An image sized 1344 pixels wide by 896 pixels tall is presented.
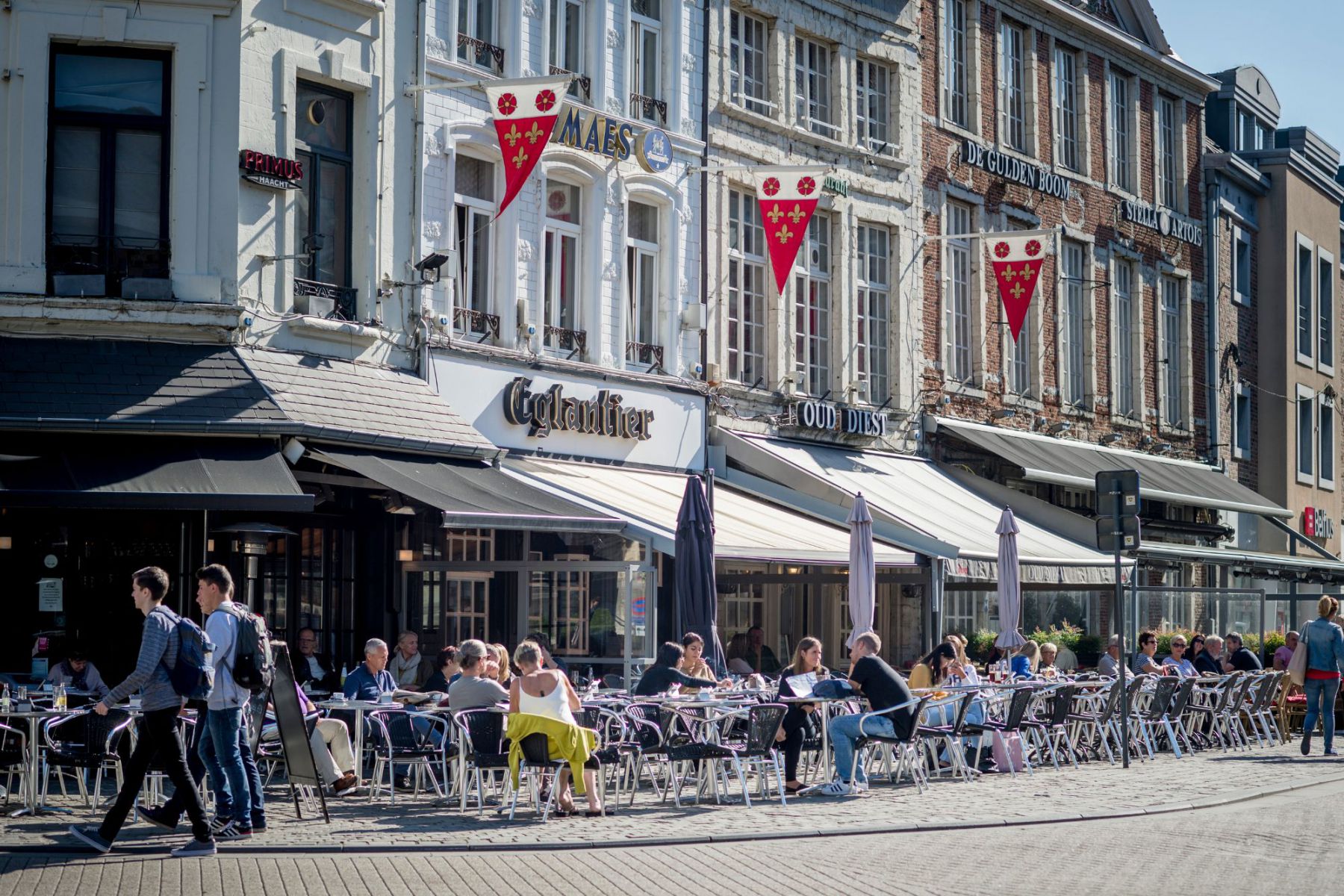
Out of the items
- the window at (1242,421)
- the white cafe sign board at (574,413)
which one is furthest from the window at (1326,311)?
the white cafe sign board at (574,413)

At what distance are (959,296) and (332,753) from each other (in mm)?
16856

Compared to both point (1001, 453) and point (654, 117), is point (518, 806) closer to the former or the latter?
point (654, 117)

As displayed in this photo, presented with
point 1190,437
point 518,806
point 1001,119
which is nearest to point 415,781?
point 518,806

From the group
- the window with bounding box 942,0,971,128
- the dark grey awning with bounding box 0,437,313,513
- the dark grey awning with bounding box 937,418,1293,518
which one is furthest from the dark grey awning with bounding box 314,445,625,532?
the window with bounding box 942,0,971,128

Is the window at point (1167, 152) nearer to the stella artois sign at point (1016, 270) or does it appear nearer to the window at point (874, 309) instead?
the stella artois sign at point (1016, 270)

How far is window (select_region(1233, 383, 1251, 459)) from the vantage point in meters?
36.2

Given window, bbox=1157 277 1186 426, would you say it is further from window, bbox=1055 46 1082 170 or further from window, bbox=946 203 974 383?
window, bbox=946 203 974 383

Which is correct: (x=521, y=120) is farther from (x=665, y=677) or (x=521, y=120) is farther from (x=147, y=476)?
(x=665, y=677)

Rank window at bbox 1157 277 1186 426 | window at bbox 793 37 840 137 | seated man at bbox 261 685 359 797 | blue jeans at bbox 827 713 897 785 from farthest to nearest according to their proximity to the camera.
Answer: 1. window at bbox 1157 277 1186 426
2. window at bbox 793 37 840 137
3. blue jeans at bbox 827 713 897 785
4. seated man at bbox 261 685 359 797

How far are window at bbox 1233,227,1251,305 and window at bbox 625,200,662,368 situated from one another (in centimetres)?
1702

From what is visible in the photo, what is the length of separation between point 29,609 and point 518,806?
548cm

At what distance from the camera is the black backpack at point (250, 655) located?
1093 centimetres

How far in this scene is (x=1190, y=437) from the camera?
114 ft

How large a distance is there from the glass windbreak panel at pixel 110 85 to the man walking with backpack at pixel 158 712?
7395mm
